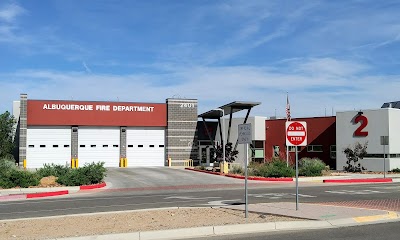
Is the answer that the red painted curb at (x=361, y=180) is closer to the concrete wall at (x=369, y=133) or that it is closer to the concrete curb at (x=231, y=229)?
the concrete wall at (x=369, y=133)

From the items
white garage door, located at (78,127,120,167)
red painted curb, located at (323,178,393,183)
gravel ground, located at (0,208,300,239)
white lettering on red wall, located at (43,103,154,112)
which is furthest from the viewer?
white garage door, located at (78,127,120,167)

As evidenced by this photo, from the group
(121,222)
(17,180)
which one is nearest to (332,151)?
(17,180)

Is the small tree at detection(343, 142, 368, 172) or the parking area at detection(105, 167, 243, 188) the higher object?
the small tree at detection(343, 142, 368, 172)

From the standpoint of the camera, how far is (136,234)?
32.4 feet

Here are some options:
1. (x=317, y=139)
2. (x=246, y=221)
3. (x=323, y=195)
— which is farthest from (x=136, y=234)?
(x=317, y=139)

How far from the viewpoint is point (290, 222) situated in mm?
11430

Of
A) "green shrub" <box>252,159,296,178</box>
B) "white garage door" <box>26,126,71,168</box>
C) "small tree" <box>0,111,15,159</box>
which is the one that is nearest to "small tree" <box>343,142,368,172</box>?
"green shrub" <box>252,159,296,178</box>

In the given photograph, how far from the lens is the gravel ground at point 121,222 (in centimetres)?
1026

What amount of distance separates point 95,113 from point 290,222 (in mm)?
34476

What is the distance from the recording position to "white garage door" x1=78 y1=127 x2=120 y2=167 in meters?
42.9

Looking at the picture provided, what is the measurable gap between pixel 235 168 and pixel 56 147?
1809 centimetres

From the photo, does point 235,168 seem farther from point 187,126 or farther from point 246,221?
point 246,221

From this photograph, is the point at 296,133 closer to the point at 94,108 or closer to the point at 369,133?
the point at 369,133

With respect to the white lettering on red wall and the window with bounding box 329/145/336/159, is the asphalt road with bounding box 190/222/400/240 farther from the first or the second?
the white lettering on red wall
